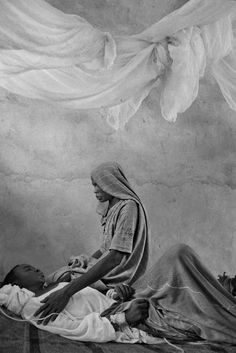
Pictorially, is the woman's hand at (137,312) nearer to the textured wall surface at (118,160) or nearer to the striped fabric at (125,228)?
the striped fabric at (125,228)

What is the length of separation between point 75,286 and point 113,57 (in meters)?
1.72

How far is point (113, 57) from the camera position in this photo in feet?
14.5

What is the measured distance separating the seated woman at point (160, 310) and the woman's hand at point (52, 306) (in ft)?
0.11

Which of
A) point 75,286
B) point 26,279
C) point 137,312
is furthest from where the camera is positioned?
point 26,279

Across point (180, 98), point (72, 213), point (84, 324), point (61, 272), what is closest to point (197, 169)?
point (180, 98)

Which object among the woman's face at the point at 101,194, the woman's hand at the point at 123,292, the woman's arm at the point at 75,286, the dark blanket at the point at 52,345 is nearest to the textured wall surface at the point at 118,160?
the woman's face at the point at 101,194

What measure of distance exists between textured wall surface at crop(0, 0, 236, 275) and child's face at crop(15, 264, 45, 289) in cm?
46

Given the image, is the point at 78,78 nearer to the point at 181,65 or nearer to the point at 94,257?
the point at 181,65

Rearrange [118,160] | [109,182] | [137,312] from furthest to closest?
1. [118,160]
2. [109,182]
3. [137,312]

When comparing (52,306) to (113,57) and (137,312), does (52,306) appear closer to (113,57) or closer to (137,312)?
(137,312)

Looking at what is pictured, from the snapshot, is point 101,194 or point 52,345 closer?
point 52,345

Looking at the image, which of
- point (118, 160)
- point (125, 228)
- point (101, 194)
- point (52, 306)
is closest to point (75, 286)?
point (52, 306)

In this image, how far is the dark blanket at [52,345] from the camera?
3309 mm

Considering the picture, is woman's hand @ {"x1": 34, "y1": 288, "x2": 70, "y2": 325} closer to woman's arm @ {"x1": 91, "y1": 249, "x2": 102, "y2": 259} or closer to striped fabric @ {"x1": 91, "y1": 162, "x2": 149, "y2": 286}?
striped fabric @ {"x1": 91, "y1": 162, "x2": 149, "y2": 286}
